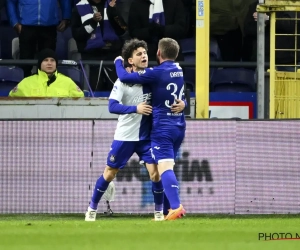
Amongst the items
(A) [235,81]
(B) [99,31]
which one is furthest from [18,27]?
(A) [235,81]

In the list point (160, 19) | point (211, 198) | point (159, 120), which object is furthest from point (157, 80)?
point (160, 19)

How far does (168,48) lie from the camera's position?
516 inches

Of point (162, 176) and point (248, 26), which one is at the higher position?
point (248, 26)

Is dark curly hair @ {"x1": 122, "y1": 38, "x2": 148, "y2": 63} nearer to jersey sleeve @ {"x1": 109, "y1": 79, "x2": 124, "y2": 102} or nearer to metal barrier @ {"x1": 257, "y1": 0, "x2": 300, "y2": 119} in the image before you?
jersey sleeve @ {"x1": 109, "y1": 79, "x2": 124, "y2": 102}

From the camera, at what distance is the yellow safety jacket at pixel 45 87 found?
16656 millimetres

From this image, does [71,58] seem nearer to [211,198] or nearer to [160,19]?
[160,19]

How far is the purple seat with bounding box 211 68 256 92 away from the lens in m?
18.0

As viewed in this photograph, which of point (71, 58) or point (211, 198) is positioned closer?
point (211, 198)

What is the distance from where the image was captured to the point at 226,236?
10383mm

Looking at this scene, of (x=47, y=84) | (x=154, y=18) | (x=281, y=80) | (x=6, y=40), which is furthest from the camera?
(x=6, y=40)

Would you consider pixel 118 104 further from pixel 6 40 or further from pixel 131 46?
pixel 6 40

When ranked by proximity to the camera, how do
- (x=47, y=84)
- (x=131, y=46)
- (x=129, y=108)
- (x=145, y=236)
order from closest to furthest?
(x=145, y=236) → (x=129, y=108) → (x=131, y=46) → (x=47, y=84)

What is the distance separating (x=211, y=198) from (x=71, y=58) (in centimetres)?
399

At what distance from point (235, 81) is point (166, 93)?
5.00 metres
